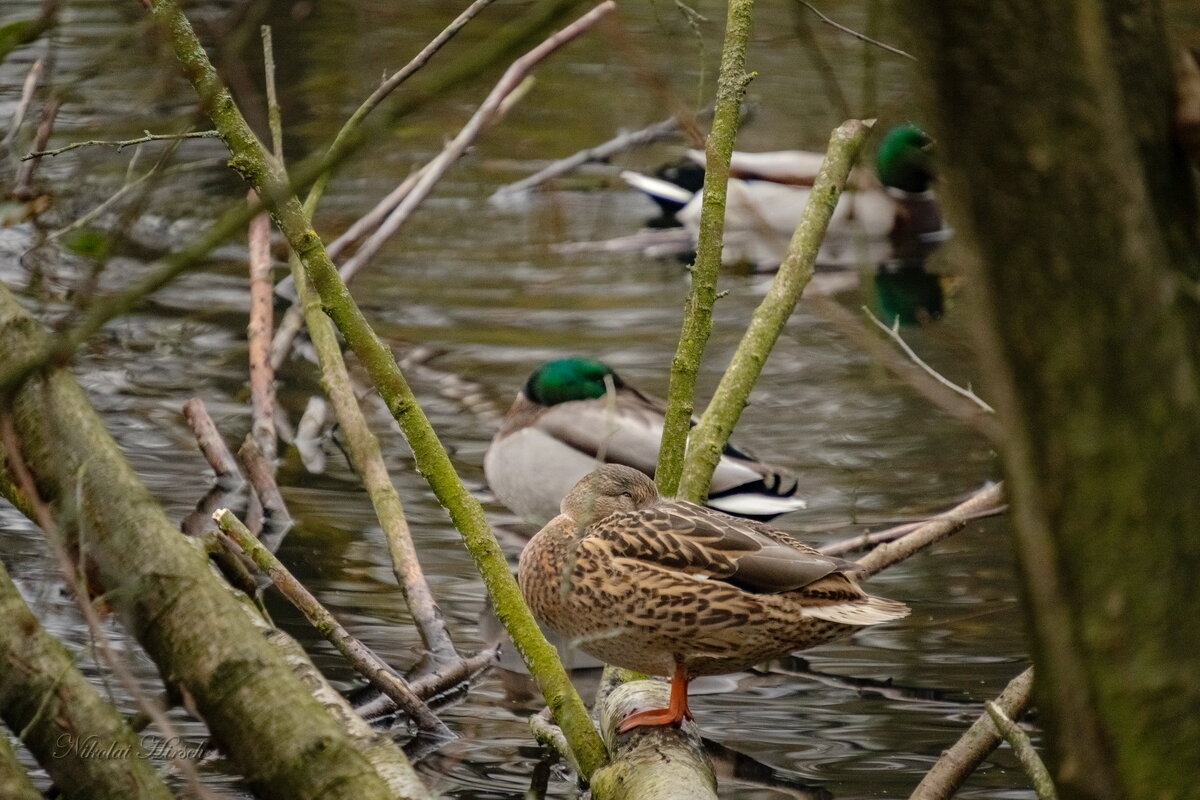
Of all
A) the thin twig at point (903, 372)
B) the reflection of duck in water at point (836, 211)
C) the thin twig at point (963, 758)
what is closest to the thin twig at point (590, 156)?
the reflection of duck in water at point (836, 211)

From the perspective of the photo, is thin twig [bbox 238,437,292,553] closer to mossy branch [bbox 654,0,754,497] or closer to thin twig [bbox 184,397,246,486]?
thin twig [bbox 184,397,246,486]

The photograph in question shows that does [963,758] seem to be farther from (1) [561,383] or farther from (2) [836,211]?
(2) [836,211]

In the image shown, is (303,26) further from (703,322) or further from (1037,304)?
(1037,304)

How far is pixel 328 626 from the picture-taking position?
3.85 metres

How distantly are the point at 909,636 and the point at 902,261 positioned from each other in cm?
565

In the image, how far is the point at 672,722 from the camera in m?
3.36

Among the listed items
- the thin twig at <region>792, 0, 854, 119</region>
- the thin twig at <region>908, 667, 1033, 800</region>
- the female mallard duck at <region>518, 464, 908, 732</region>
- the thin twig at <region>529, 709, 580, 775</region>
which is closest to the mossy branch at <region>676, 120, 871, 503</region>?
the female mallard duck at <region>518, 464, 908, 732</region>

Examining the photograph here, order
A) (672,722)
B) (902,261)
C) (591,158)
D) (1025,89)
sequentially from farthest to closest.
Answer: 1. (902,261)
2. (591,158)
3. (672,722)
4. (1025,89)

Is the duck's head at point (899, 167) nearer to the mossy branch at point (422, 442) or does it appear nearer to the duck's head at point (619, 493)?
the duck's head at point (619, 493)

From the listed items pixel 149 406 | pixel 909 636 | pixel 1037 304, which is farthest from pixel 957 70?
pixel 149 406

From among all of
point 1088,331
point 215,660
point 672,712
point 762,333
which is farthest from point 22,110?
point 1088,331

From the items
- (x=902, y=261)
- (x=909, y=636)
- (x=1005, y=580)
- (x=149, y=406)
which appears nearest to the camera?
(x=909, y=636)

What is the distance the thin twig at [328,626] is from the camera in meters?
3.82

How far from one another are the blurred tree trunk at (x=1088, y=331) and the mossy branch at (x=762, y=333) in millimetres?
2774
